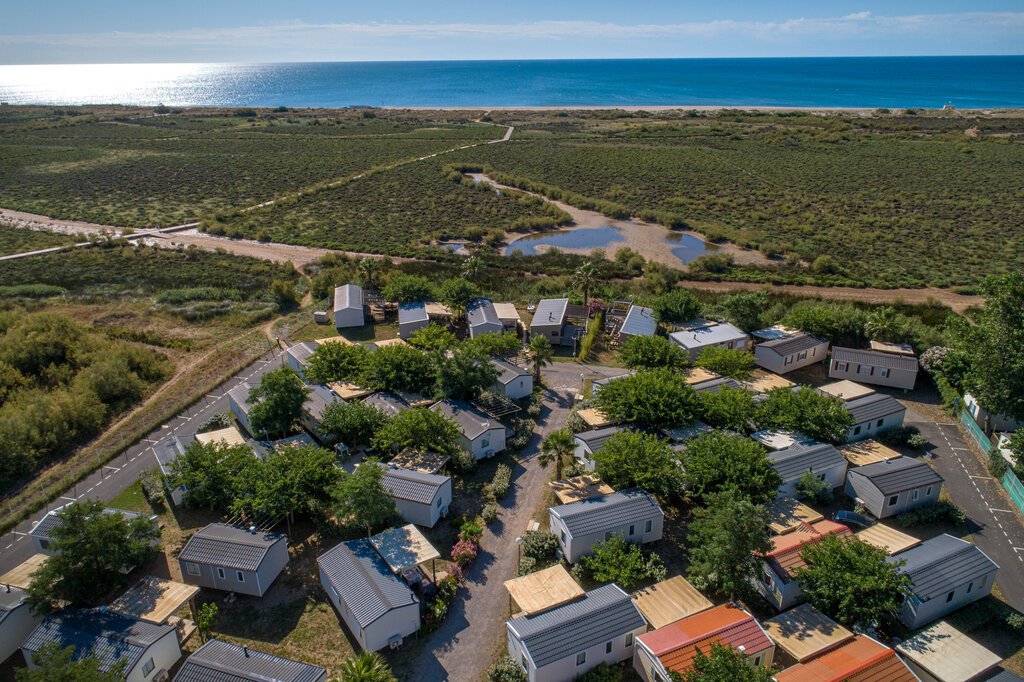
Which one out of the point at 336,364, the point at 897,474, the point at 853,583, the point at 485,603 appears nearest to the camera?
the point at 853,583

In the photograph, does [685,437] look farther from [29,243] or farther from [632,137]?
[632,137]

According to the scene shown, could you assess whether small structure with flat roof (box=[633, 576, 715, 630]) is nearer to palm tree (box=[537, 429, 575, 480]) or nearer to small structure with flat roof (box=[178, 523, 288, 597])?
palm tree (box=[537, 429, 575, 480])

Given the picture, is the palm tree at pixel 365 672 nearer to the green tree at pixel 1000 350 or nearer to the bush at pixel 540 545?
the bush at pixel 540 545

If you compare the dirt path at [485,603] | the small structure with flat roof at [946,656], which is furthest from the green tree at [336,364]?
the small structure with flat roof at [946,656]

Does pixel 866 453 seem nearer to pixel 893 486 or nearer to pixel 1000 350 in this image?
pixel 893 486

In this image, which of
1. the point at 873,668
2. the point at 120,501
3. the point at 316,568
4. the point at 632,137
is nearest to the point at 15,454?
the point at 120,501

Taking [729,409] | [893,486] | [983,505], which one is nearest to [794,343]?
[729,409]

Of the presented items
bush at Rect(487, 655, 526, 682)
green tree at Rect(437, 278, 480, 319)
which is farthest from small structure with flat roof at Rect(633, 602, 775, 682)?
green tree at Rect(437, 278, 480, 319)

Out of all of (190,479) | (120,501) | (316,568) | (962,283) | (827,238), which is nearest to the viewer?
(316,568)
